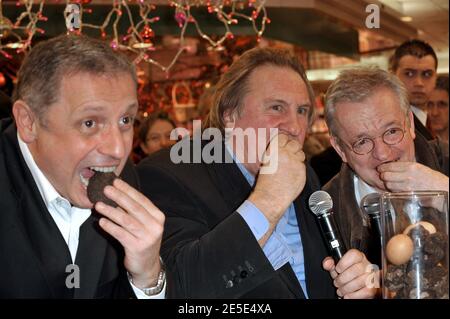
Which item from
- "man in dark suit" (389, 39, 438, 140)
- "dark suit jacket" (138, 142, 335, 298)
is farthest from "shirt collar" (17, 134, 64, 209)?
"man in dark suit" (389, 39, 438, 140)

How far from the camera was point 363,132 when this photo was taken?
61.5 inches

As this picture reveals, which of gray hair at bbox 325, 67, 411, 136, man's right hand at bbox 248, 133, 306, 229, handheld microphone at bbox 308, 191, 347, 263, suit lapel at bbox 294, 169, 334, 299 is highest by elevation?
gray hair at bbox 325, 67, 411, 136

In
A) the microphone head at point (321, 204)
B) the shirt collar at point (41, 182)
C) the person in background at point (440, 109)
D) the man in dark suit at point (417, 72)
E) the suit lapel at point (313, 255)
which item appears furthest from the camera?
the person in background at point (440, 109)

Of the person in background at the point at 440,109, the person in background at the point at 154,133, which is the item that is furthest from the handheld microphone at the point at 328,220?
the person in background at the point at 154,133

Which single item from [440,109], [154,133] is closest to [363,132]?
[440,109]

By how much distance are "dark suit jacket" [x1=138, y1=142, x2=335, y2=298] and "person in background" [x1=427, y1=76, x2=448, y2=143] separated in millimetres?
981

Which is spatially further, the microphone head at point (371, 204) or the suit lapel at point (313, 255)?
the suit lapel at point (313, 255)

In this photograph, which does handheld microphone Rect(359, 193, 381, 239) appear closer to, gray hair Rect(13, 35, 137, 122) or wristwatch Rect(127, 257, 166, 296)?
wristwatch Rect(127, 257, 166, 296)

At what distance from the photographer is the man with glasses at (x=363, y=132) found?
1.55 metres

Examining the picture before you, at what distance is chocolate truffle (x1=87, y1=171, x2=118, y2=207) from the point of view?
1.17 metres

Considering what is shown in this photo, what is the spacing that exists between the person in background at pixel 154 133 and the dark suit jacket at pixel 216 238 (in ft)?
4.16

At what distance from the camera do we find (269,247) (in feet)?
4.93

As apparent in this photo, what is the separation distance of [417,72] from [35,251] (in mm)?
1110

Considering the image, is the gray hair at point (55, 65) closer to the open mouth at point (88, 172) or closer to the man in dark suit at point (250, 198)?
the open mouth at point (88, 172)
